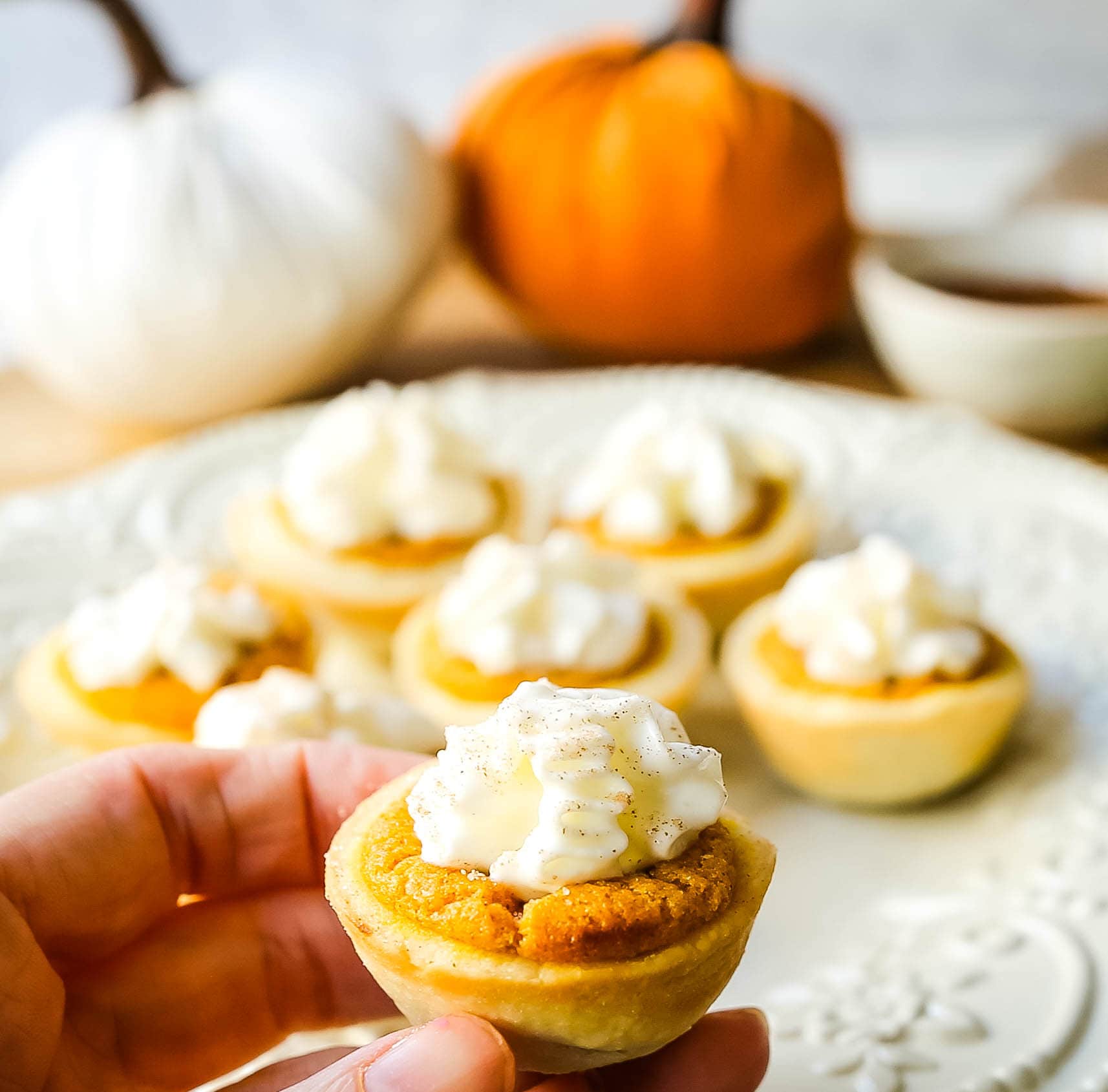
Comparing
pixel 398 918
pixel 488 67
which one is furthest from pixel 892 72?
pixel 398 918

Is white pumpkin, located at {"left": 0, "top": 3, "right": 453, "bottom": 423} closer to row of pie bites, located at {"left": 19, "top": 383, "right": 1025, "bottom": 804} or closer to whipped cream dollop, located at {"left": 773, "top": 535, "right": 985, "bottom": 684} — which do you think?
row of pie bites, located at {"left": 19, "top": 383, "right": 1025, "bottom": 804}

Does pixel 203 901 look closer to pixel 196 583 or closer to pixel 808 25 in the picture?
pixel 196 583

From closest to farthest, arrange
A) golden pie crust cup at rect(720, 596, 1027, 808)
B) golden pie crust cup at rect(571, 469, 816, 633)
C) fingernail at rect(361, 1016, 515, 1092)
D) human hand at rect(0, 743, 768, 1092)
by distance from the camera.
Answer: fingernail at rect(361, 1016, 515, 1092), human hand at rect(0, 743, 768, 1092), golden pie crust cup at rect(720, 596, 1027, 808), golden pie crust cup at rect(571, 469, 816, 633)

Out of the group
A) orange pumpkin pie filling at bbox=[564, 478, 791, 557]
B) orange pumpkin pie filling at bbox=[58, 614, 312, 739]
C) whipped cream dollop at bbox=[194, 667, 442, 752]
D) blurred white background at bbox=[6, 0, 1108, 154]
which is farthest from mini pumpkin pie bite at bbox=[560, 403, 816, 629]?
blurred white background at bbox=[6, 0, 1108, 154]

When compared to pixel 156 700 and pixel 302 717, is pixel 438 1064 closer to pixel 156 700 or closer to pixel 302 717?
pixel 302 717

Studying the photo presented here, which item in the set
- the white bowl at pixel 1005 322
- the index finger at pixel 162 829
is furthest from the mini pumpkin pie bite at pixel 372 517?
the white bowl at pixel 1005 322

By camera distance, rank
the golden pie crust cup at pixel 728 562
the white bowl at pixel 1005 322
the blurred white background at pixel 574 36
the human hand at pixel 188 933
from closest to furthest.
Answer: the human hand at pixel 188 933, the golden pie crust cup at pixel 728 562, the white bowl at pixel 1005 322, the blurred white background at pixel 574 36

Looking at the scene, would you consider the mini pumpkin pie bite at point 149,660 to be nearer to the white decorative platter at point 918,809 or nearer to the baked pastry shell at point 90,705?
the baked pastry shell at point 90,705
